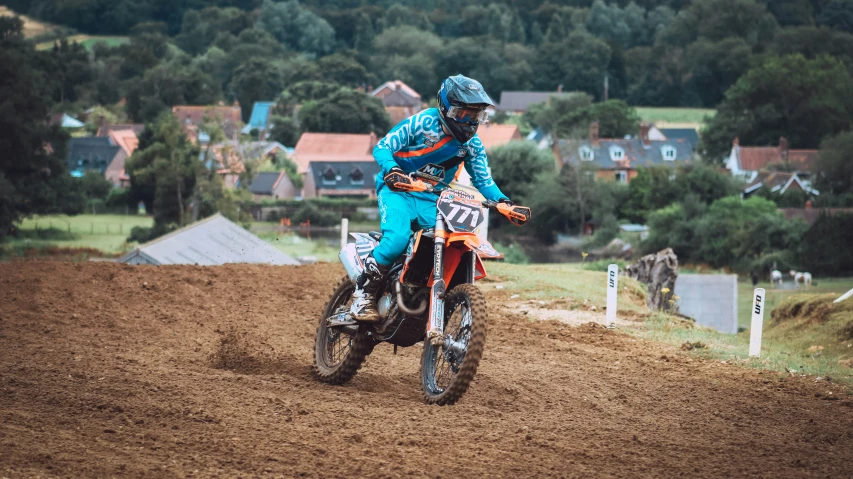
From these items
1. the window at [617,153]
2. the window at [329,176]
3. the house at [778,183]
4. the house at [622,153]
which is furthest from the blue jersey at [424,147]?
the window at [617,153]

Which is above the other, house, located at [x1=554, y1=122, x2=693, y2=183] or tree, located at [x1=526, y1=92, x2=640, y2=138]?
tree, located at [x1=526, y1=92, x2=640, y2=138]

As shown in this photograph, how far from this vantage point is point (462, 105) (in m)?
8.48

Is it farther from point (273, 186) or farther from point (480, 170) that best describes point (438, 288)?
point (273, 186)

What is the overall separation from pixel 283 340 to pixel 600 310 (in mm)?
4994

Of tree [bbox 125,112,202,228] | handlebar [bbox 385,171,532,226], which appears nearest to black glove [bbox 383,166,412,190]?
handlebar [bbox 385,171,532,226]

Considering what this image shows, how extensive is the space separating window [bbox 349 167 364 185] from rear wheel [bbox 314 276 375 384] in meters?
89.7

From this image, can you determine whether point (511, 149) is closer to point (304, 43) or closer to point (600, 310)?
point (600, 310)

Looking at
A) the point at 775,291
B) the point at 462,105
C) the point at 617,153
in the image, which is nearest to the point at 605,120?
the point at 617,153

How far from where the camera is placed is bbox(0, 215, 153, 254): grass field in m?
47.1

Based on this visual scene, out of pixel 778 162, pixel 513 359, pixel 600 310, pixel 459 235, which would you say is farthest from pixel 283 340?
pixel 778 162

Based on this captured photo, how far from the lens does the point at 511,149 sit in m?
81.3

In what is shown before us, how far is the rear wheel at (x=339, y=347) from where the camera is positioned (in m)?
9.26

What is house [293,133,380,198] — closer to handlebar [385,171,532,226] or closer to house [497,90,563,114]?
house [497,90,563,114]

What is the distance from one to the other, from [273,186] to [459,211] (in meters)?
81.6
